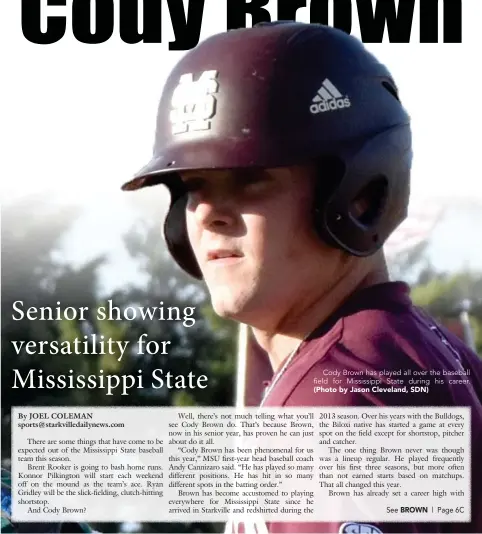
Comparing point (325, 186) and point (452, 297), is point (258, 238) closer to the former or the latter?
point (325, 186)

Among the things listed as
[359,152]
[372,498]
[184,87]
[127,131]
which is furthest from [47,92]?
[372,498]

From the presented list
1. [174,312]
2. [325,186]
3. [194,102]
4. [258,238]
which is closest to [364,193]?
[325,186]

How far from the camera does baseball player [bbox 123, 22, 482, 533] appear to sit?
1.39m

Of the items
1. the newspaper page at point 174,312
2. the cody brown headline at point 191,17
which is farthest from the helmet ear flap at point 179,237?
the cody brown headline at point 191,17

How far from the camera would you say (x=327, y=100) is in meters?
1.40

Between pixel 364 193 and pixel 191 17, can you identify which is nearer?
pixel 364 193

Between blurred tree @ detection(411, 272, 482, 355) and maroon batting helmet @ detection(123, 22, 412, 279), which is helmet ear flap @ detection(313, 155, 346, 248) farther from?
blurred tree @ detection(411, 272, 482, 355)

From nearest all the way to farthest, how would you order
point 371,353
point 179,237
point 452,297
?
point 371,353
point 179,237
point 452,297

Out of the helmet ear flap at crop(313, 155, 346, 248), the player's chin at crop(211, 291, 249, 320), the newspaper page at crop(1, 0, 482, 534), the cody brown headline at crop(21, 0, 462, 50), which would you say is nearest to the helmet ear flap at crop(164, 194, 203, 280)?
the newspaper page at crop(1, 0, 482, 534)

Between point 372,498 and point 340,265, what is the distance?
0.38 meters

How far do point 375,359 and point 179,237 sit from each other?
0.36 meters

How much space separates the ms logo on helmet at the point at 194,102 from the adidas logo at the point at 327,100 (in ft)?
0.46

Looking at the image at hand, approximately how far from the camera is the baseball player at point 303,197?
Result: 4.56 ft

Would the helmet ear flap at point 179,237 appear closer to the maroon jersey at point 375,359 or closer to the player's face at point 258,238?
the player's face at point 258,238
